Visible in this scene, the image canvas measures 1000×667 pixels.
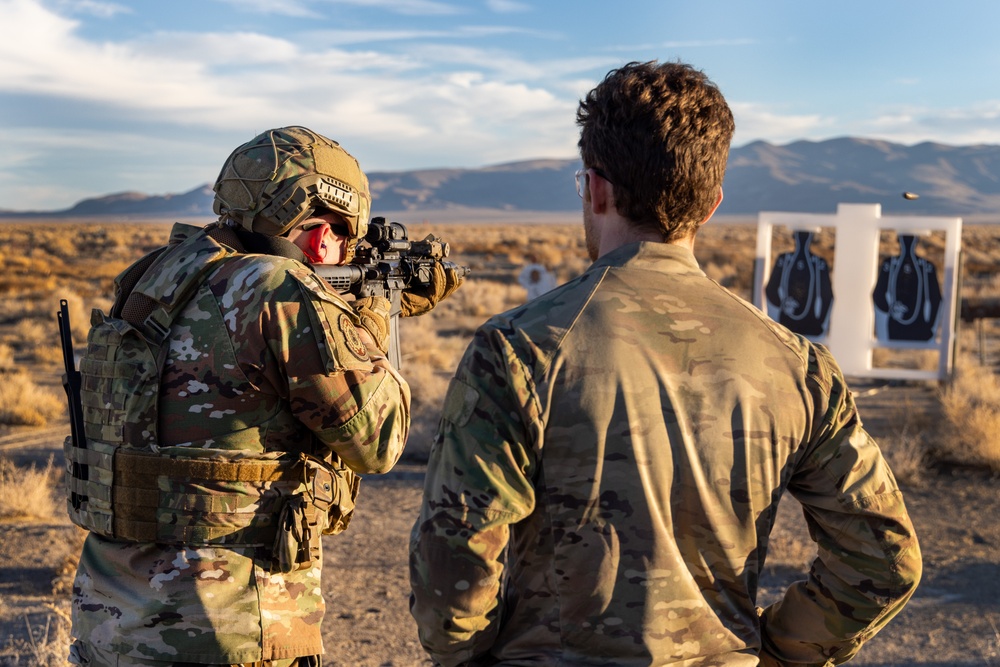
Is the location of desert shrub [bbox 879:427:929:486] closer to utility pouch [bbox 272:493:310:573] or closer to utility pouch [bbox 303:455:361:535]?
utility pouch [bbox 303:455:361:535]

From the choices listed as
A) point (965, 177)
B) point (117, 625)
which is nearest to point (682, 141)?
point (117, 625)

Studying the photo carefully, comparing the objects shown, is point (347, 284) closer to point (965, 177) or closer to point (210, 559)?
point (210, 559)

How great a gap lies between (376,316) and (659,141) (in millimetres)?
1562

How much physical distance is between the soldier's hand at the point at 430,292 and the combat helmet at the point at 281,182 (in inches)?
32.6

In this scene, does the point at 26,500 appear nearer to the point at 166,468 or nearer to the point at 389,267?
the point at 389,267

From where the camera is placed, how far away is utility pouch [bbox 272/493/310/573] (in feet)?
7.52

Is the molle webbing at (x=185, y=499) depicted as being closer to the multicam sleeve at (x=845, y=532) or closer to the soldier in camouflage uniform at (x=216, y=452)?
the soldier in camouflage uniform at (x=216, y=452)

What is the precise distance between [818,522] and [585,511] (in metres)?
0.55

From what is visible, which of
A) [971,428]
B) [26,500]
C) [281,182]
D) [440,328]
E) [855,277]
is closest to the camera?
[281,182]

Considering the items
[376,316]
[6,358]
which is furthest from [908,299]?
[6,358]

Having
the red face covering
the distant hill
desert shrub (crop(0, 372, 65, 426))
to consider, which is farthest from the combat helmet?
the distant hill

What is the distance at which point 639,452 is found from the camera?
165cm

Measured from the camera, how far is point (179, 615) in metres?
2.21

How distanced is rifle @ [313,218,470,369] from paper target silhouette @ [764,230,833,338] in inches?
356
